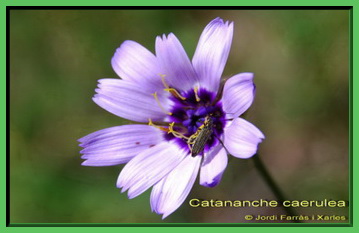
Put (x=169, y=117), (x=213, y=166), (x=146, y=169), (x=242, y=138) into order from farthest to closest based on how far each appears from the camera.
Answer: (x=169, y=117), (x=146, y=169), (x=213, y=166), (x=242, y=138)

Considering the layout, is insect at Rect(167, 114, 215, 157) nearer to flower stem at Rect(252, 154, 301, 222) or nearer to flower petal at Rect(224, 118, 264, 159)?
flower petal at Rect(224, 118, 264, 159)

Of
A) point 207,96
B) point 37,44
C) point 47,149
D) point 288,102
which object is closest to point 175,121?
point 207,96

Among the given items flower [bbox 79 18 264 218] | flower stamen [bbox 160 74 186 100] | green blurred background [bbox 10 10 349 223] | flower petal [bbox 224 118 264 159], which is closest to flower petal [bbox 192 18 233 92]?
flower [bbox 79 18 264 218]

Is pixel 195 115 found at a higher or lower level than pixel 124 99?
lower

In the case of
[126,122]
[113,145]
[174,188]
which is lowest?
[174,188]

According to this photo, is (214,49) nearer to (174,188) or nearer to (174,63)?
(174,63)

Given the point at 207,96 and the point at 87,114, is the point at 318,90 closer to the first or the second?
the point at 207,96

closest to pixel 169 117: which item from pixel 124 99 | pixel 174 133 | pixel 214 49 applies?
pixel 174 133
